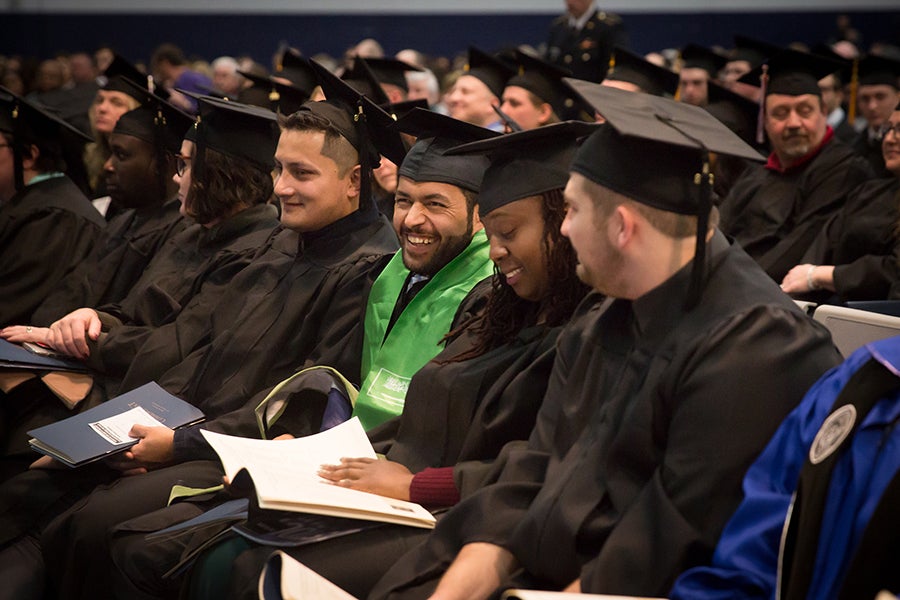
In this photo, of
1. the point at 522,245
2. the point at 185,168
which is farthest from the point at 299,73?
the point at 522,245

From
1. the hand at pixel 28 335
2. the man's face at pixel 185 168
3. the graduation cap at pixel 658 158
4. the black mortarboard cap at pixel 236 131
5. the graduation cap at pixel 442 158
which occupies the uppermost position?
the graduation cap at pixel 658 158

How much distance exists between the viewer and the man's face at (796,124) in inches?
216

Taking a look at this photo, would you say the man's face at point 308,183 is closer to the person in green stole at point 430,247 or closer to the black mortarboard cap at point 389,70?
the person in green stole at point 430,247

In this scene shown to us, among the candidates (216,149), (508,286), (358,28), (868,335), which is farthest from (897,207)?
(358,28)

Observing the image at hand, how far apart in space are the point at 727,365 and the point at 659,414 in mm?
182

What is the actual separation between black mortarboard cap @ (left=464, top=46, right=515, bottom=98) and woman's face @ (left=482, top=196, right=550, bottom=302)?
4647 millimetres

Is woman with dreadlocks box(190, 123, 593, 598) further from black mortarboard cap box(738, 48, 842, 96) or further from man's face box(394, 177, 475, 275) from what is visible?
black mortarboard cap box(738, 48, 842, 96)

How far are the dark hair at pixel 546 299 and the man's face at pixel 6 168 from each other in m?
3.34

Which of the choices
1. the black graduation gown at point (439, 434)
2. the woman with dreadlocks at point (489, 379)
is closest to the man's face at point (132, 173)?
the black graduation gown at point (439, 434)

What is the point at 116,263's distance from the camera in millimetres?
5004

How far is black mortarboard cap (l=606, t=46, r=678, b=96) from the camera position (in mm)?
6461

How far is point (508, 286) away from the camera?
2816 mm

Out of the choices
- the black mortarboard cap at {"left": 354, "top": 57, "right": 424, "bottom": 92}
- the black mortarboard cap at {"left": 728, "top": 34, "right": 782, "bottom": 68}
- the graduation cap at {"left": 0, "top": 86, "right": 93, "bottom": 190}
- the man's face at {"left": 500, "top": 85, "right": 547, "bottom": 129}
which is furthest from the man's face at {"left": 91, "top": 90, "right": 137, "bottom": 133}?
the black mortarboard cap at {"left": 728, "top": 34, "right": 782, "bottom": 68}

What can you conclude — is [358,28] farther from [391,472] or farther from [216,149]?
[391,472]
